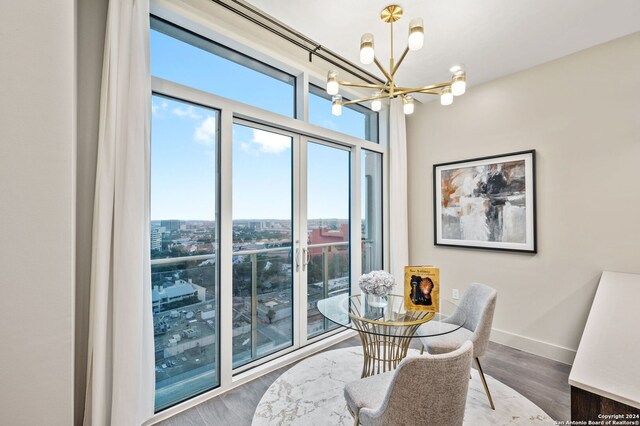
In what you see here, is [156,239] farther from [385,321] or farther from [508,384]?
[508,384]

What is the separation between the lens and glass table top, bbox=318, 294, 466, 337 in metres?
1.79

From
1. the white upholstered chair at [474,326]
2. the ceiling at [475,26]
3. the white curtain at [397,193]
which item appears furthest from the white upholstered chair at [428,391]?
the white curtain at [397,193]

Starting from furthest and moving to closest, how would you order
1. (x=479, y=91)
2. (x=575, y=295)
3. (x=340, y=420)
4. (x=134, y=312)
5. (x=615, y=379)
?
1. (x=479, y=91)
2. (x=575, y=295)
3. (x=340, y=420)
4. (x=134, y=312)
5. (x=615, y=379)

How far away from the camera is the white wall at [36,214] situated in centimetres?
115

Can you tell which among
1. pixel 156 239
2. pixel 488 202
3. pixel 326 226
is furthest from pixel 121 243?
pixel 488 202

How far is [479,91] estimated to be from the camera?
3.26m

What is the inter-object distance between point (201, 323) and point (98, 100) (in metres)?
1.73

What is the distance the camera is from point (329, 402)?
2.09 metres

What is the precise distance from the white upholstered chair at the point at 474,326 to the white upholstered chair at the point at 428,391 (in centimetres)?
89

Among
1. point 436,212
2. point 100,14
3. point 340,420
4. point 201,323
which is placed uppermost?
point 100,14

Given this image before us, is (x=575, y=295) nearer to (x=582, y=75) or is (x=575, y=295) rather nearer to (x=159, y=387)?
(x=582, y=75)

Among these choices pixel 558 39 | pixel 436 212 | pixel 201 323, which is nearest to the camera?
pixel 201 323

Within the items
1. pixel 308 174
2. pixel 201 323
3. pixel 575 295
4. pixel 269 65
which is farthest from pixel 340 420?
pixel 269 65

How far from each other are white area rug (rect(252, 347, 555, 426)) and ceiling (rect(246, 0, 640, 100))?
294 cm
